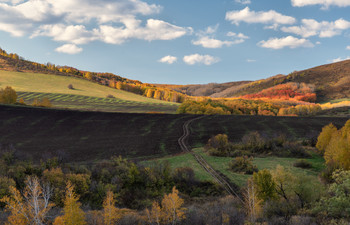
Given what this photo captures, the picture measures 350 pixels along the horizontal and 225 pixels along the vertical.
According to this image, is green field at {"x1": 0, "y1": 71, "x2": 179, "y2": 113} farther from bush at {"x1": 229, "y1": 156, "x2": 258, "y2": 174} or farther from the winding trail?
bush at {"x1": 229, "y1": 156, "x2": 258, "y2": 174}

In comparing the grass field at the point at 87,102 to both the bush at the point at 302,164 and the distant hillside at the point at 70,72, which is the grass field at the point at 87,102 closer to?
the distant hillside at the point at 70,72

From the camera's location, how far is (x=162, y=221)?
1401cm

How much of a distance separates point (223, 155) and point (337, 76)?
A: 204776 mm

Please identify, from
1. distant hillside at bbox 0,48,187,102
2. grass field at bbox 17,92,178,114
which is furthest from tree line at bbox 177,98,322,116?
distant hillside at bbox 0,48,187,102

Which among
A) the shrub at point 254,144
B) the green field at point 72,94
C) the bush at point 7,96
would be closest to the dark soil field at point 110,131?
the shrub at point 254,144

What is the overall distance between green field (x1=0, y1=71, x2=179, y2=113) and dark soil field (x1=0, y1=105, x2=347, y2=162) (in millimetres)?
36049

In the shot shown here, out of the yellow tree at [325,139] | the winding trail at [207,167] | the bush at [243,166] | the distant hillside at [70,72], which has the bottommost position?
the winding trail at [207,167]

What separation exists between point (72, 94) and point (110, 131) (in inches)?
3047

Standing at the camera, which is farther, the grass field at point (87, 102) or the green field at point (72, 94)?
the green field at point (72, 94)

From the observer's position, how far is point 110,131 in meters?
52.8

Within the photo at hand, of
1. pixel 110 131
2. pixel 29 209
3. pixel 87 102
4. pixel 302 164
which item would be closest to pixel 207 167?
pixel 302 164

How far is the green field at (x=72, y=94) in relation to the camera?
340 ft

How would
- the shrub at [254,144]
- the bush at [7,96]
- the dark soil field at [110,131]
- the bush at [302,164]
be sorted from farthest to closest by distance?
the bush at [7,96]
the shrub at [254,144]
the dark soil field at [110,131]
the bush at [302,164]

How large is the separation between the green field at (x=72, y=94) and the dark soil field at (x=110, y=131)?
36.0 metres
